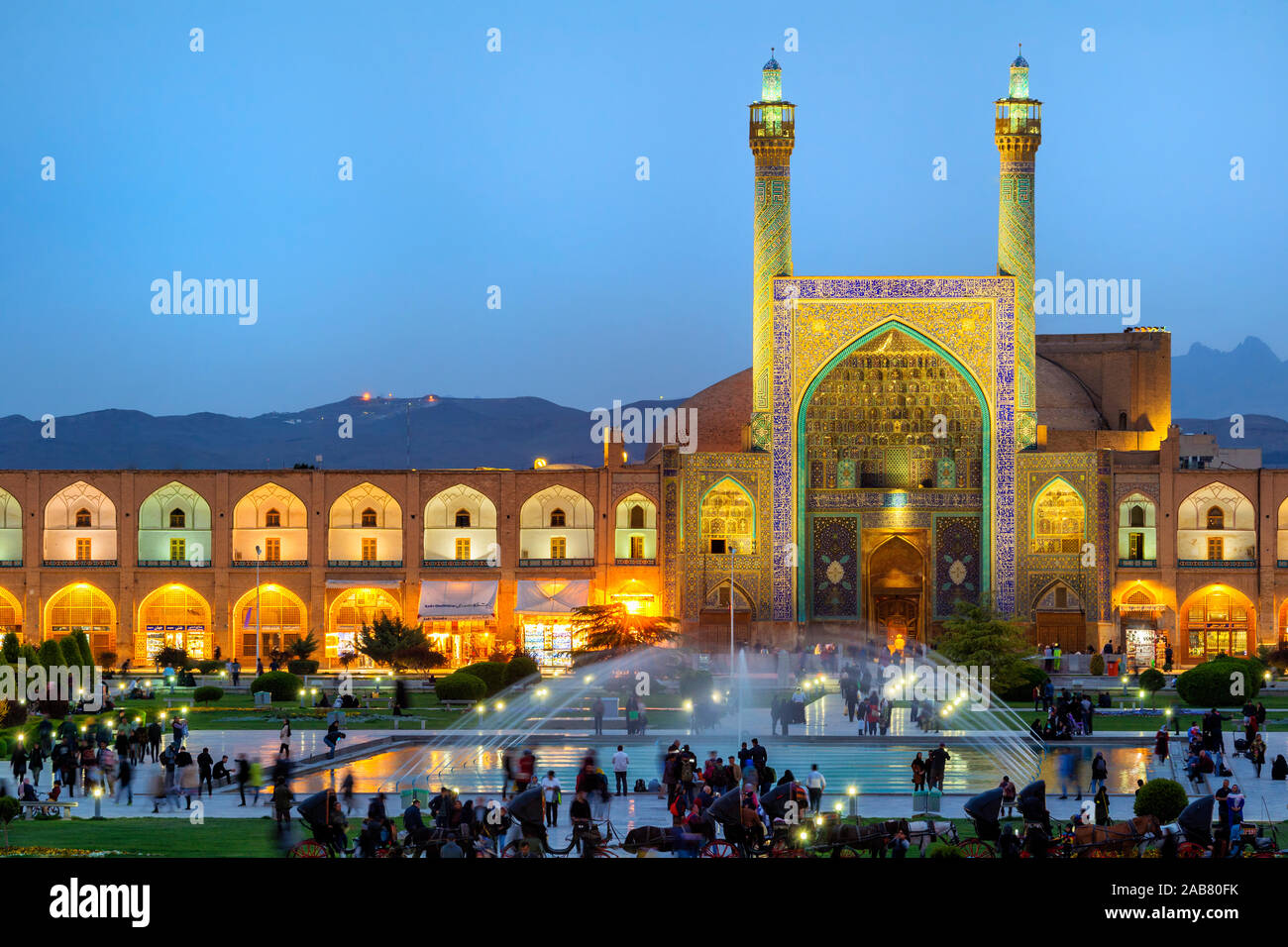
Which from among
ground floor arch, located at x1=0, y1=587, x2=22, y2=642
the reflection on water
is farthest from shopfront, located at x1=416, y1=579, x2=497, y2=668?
the reflection on water

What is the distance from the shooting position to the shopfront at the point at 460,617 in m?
51.6

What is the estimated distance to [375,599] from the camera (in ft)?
174

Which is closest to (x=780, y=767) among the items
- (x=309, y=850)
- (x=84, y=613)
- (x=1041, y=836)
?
(x=1041, y=836)

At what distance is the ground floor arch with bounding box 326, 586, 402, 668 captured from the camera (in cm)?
5269

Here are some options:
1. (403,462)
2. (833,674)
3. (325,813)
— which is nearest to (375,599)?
(833,674)

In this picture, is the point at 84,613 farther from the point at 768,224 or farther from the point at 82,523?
the point at 768,224

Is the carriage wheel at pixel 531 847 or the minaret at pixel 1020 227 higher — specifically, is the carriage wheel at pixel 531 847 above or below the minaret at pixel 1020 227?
below

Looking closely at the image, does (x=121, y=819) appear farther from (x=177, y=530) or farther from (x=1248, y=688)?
(x=177, y=530)

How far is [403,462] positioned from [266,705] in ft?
280

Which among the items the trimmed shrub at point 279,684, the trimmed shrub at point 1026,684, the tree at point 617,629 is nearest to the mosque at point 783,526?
the tree at point 617,629

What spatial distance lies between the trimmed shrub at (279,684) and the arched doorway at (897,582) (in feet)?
64.1

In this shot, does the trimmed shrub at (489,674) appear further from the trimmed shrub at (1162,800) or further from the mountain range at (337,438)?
the mountain range at (337,438)

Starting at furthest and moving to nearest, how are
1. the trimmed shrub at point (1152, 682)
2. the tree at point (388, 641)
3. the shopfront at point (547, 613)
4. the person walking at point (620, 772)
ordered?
the shopfront at point (547, 613) < the tree at point (388, 641) < the trimmed shrub at point (1152, 682) < the person walking at point (620, 772)
